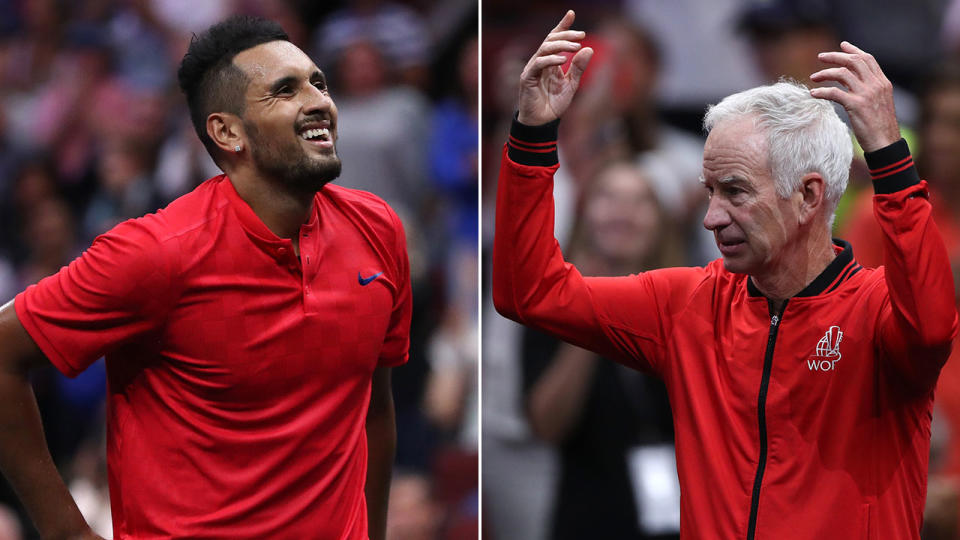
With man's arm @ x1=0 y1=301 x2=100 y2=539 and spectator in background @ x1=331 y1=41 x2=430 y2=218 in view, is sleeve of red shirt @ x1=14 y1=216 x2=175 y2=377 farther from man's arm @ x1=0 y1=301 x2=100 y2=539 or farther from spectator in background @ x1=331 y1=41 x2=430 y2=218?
spectator in background @ x1=331 y1=41 x2=430 y2=218

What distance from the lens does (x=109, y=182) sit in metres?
6.10

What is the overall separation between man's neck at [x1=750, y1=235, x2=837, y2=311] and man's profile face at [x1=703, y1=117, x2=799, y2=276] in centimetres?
4

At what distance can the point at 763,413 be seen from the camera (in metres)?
2.31

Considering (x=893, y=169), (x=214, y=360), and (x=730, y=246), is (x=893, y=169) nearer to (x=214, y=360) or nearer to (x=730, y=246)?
(x=730, y=246)

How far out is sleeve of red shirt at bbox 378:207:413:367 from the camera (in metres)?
2.75

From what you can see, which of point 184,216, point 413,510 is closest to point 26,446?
point 184,216

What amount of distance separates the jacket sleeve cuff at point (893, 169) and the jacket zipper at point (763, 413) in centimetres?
36

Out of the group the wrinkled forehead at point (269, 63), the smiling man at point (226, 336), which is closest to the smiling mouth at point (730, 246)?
the smiling man at point (226, 336)

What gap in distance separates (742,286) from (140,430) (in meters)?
1.24

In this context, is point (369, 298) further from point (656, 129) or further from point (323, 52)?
point (323, 52)

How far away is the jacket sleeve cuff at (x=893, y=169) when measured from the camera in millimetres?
2066

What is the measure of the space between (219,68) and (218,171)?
3.07 metres

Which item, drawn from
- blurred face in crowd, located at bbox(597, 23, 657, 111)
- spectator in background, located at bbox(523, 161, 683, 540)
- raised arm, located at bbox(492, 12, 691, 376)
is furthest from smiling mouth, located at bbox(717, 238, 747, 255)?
blurred face in crowd, located at bbox(597, 23, 657, 111)

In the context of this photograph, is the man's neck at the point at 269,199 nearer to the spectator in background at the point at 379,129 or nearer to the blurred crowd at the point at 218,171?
Answer: the blurred crowd at the point at 218,171
